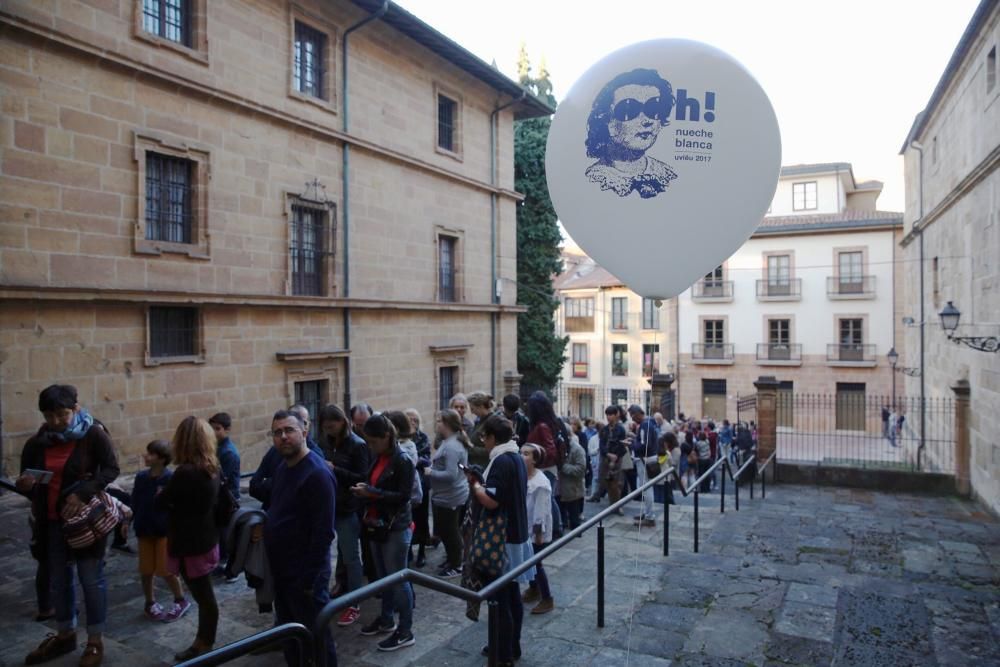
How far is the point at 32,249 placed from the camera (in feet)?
25.4

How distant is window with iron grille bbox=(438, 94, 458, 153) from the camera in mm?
15648

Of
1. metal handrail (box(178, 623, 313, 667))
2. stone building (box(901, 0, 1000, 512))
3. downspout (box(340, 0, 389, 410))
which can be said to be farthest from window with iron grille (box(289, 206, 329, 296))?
stone building (box(901, 0, 1000, 512))

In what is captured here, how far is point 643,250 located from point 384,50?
36.5 feet

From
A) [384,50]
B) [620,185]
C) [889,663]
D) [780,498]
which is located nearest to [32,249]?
[620,185]

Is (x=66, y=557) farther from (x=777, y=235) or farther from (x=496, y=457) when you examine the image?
(x=777, y=235)

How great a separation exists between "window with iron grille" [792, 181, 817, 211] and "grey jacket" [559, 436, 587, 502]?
33.0 meters

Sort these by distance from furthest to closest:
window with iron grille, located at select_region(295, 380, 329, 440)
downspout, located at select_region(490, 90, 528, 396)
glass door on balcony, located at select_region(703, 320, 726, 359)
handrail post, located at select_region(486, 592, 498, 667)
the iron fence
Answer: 1. glass door on balcony, located at select_region(703, 320, 726, 359)
2. downspout, located at select_region(490, 90, 528, 396)
3. the iron fence
4. window with iron grille, located at select_region(295, 380, 329, 440)
5. handrail post, located at select_region(486, 592, 498, 667)

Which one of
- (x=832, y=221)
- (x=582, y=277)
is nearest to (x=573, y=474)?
(x=832, y=221)

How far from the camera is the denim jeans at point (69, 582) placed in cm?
420

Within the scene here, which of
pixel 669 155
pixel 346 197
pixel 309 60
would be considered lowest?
pixel 669 155

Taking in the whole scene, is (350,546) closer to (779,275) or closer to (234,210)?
(234,210)

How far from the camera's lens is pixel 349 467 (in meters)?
4.77

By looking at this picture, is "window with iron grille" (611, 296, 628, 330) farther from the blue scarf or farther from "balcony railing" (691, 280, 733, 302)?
the blue scarf

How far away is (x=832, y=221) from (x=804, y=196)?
402cm
